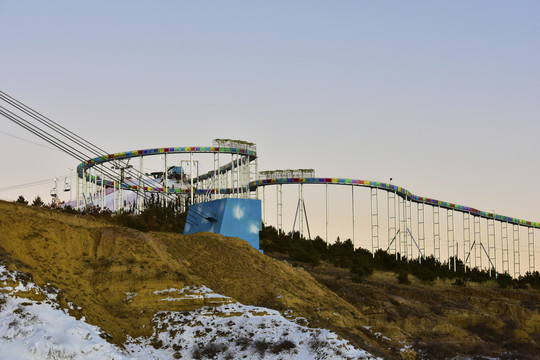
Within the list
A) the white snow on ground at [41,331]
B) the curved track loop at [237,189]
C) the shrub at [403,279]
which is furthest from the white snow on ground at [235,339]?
the curved track loop at [237,189]

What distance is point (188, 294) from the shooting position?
24641mm

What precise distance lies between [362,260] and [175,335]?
3125cm

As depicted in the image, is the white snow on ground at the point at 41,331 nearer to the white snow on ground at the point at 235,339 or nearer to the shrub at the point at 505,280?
the white snow on ground at the point at 235,339

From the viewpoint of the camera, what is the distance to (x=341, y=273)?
45.7 m

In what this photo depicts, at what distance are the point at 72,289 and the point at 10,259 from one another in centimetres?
214

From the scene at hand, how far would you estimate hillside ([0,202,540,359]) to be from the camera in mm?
22406

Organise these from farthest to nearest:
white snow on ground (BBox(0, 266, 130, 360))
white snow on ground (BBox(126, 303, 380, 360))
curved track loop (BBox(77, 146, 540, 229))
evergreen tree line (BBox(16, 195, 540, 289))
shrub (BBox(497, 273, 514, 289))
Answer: shrub (BBox(497, 273, 514, 289)), curved track loop (BBox(77, 146, 540, 229)), evergreen tree line (BBox(16, 195, 540, 289)), white snow on ground (BBox(126, 303, 380, 360)), white snow on ground (BBox(0, 266, 130, 360))

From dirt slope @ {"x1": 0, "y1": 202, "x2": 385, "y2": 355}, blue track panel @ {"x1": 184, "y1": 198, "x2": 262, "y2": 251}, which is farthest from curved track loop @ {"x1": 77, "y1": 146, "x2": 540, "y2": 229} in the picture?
dirt slope @ {"x1": 0, "y1": 202, "x2": 385, "y2": 355}

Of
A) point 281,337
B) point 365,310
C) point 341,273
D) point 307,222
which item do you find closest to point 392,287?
point 341,273

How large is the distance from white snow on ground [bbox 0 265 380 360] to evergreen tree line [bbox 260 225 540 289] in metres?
19.0

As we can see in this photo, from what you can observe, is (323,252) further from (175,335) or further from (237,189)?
(175,335)

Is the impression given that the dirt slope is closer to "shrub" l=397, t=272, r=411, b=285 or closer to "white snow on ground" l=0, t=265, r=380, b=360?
"white snow on ground" l=0, t=265, r=380, b=360

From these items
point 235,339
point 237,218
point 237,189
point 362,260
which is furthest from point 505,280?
point 235,339

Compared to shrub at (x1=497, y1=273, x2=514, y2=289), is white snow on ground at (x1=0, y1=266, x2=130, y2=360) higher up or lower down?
higher up
